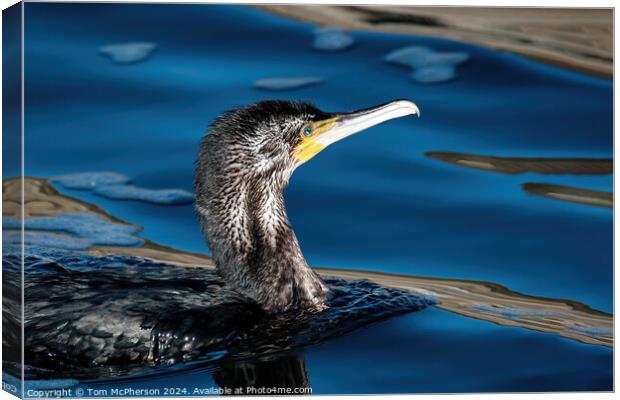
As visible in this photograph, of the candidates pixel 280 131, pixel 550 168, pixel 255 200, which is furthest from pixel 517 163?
pixel 255 200

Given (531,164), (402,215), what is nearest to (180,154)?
(402,215)

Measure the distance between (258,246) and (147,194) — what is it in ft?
5.24

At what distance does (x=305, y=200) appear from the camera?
8.42 meters

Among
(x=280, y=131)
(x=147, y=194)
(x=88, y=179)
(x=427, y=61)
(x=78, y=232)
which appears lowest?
(x=78, y=232)

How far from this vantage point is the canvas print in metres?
6.52

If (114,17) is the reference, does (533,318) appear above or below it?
below

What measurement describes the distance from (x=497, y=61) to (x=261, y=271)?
286 centimetres

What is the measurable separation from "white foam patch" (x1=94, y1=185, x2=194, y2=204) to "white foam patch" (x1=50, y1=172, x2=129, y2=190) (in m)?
0.04

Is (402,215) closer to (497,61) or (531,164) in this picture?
(531,164)

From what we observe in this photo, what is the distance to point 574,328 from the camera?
695 centimetres

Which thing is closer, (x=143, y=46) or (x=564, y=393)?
(x=564, y=393)

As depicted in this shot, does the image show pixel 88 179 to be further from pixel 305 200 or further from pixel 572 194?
pixel 572 194

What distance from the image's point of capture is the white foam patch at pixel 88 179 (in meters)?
8.32

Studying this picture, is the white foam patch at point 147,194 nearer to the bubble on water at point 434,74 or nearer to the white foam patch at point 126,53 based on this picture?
the white foam patch at point 126,53
